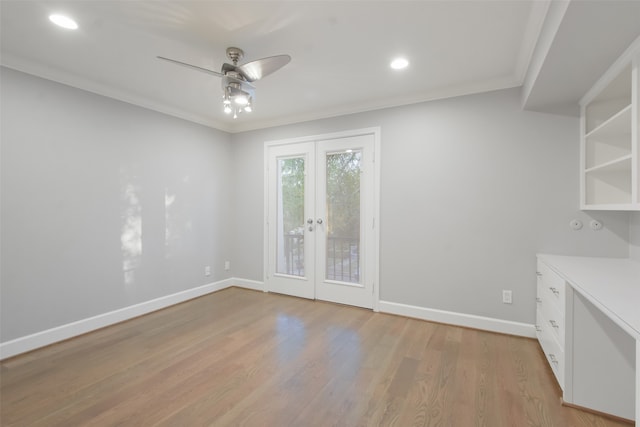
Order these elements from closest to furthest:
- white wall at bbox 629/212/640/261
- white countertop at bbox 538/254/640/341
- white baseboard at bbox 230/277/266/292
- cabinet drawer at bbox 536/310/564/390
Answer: white countertop at bbox 538/254/640/341
cabinet drawer at bbox 536/310/564/390
white wall at bbox 629/212/640/261
white baseboard at bbox 230/277/266/292

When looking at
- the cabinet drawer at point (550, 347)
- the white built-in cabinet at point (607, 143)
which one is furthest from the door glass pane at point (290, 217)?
the white built-in cabinet at point (607, 143)

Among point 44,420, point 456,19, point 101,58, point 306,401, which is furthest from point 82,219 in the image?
point 456,19

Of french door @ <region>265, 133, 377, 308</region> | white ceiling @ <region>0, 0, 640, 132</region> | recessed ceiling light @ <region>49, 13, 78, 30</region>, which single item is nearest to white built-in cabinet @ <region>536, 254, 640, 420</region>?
white ceiling @ <region>0, 0, 640, 132</region>

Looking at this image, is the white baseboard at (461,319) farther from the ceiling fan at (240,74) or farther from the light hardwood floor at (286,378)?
the ceiling fan at (240,74)

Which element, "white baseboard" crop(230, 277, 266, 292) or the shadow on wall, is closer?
the shadow on wall

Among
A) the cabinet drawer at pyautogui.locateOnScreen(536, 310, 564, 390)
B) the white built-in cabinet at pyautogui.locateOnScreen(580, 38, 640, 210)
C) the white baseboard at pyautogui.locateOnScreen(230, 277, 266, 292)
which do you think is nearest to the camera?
the cabinet drawer at pyautogui.locateOnScreen(536, 310, 564, 390)

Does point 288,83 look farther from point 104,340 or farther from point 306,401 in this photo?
point 104,340

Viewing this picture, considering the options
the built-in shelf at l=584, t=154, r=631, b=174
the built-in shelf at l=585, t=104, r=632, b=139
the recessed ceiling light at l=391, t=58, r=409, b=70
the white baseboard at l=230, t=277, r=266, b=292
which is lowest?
the white baseboard at l=230, t=277, r=266, b=292

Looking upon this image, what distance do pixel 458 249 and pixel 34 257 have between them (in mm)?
3980

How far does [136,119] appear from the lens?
10.6 feet

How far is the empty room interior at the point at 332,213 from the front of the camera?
175 cm

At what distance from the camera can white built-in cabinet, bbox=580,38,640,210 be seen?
78.0 inches

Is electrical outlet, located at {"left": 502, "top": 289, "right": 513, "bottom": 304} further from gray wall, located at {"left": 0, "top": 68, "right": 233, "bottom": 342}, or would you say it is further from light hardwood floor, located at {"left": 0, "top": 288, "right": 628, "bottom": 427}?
gray wall, located at {"left": 0, "top": 68, "right": 233, "bottom": 342}

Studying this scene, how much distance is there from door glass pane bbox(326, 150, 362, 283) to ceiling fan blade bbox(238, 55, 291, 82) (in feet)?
5.50
